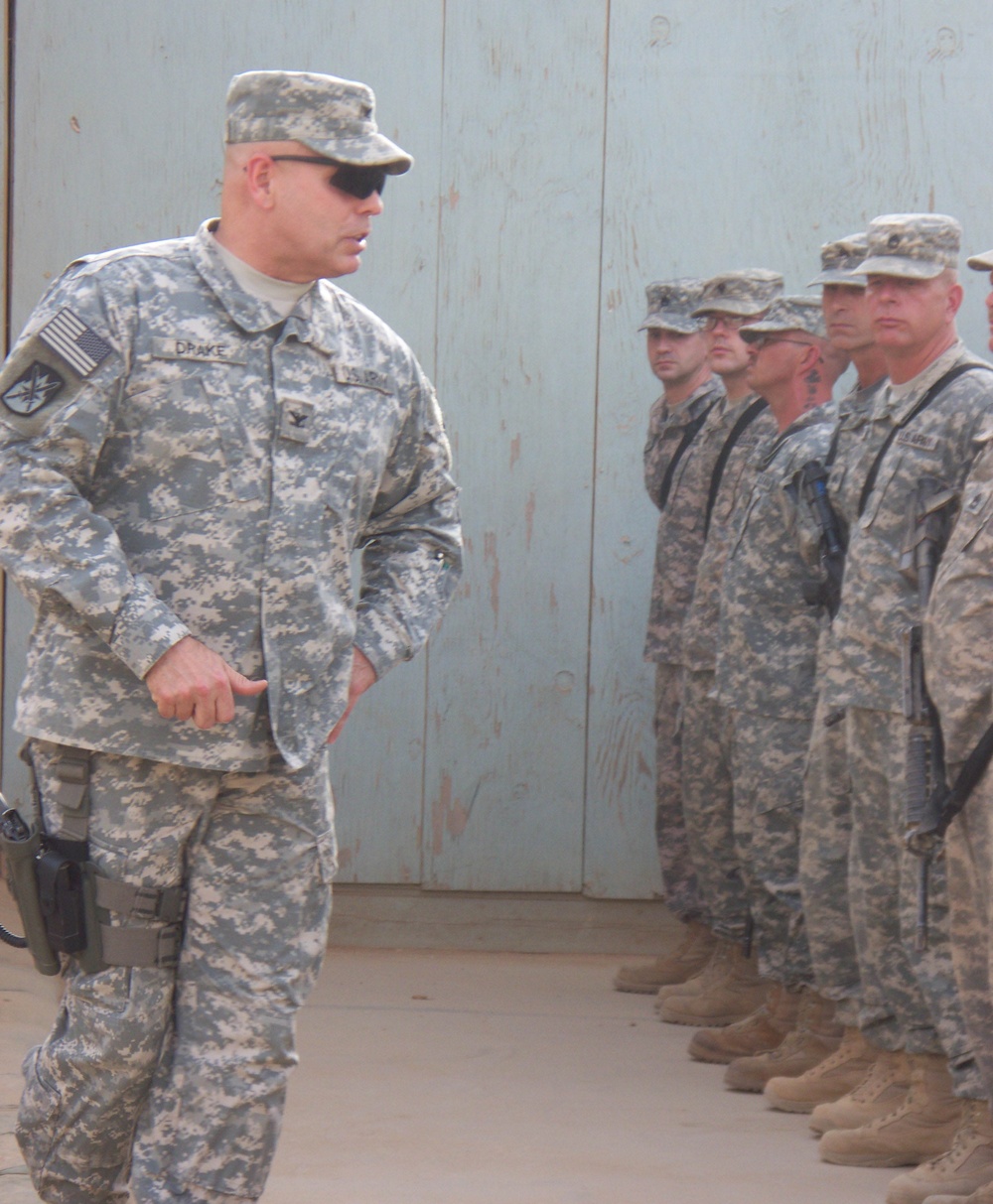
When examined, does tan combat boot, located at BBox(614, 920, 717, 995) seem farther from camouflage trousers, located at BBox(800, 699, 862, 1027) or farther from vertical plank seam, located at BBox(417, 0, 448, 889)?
camouflage trousers, located at BBox(800, 699, 862, 1027)

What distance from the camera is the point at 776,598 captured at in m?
4.75

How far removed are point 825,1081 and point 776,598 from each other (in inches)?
49.9

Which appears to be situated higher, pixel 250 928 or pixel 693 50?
pixel 693 50

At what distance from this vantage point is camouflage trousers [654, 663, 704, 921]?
222 inches

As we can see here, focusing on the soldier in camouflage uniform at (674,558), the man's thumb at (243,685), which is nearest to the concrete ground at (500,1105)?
the soldier in camouflage uniform at (674,558)

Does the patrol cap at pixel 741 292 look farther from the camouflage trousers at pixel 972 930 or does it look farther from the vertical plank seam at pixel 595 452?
the camouflage trousers at pixel 972 930

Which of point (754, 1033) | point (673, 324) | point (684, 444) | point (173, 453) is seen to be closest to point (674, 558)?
point (684, 444)

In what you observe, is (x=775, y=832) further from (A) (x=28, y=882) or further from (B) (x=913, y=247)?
(A) (x=28, y=882)

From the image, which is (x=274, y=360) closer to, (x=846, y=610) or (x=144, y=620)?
(x=144, y=620)

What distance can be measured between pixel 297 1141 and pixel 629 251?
10.7 ft

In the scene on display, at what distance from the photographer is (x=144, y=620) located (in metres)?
2.57

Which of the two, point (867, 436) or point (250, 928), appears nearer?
point (250, 928)

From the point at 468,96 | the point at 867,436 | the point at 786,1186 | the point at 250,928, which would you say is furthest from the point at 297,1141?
the point at 468,96

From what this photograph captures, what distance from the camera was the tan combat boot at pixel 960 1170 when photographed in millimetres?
3533
